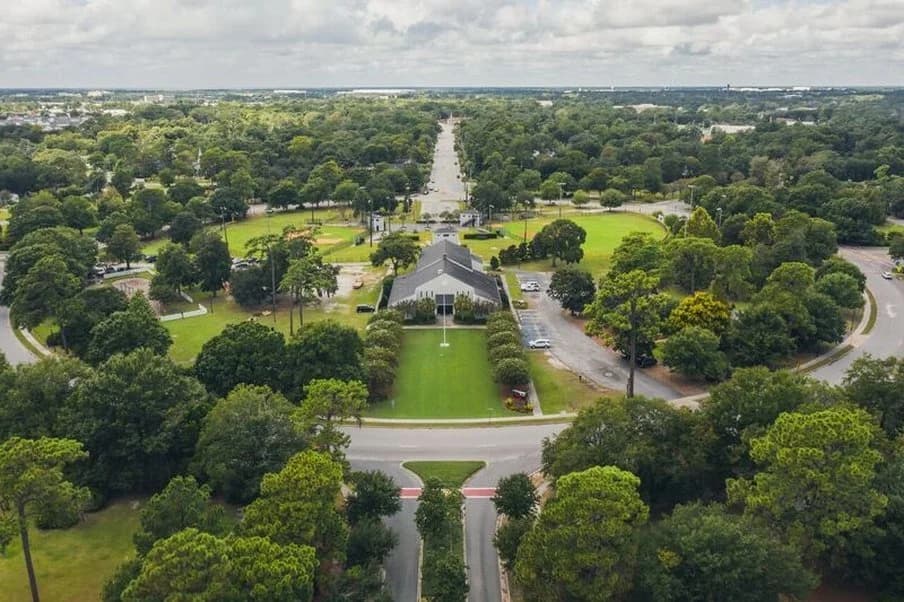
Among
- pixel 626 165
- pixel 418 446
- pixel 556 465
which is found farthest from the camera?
pixel 626 165

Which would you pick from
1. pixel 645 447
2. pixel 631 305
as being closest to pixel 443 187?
pixel 631 305

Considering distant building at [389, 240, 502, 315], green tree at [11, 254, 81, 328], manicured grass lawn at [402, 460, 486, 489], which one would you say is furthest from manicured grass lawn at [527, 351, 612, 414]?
green tree at [11, 254, 81, 328]

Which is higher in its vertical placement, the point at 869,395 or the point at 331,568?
the point at 869,395

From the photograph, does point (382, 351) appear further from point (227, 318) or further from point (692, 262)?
point (692, 262)

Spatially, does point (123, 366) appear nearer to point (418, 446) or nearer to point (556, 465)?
point (418, 446)

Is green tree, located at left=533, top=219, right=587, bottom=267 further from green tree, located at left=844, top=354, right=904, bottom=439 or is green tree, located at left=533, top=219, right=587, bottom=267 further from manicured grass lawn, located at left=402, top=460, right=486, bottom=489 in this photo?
manicured grass lawn, located at left=402, top=460, right=486, bottom=489

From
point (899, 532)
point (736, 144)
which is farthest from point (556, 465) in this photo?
point (736, 144)
